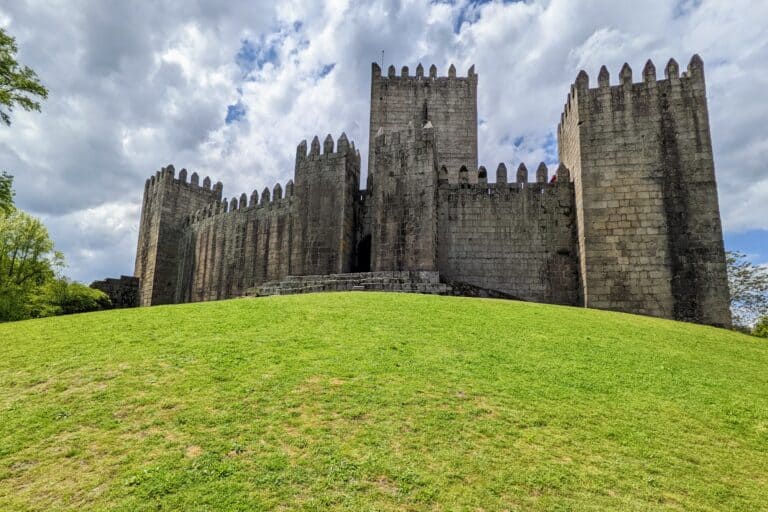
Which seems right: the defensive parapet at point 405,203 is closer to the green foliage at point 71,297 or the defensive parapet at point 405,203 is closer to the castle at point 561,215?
the castle at point 561,215

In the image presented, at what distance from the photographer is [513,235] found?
75.3ft

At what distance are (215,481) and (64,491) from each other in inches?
62.6

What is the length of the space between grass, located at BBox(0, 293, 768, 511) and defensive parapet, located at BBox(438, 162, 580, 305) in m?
10.5

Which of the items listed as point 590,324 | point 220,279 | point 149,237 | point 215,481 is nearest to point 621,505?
point 215,481

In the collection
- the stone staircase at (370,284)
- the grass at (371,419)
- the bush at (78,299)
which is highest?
the stone staircase at (370,284)

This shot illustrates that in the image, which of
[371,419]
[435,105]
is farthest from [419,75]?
[371,419]

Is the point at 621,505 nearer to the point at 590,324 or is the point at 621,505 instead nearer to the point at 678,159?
the point at 590,324

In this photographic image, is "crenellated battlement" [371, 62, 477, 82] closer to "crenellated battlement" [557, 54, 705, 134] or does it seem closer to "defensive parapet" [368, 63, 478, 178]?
"defensive parapet" [368, 63, 478, 178]

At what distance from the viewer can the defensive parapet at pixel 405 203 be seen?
72.2ft

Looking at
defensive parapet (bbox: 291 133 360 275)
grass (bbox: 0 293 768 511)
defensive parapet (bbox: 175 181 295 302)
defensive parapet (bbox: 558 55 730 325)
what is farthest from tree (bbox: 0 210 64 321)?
defensive parapet (bbox: 558 55 730 325)

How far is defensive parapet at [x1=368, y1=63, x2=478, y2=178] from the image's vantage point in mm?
35500

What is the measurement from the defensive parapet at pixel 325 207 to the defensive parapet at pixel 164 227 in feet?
55.8

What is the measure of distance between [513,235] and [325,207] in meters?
9.59

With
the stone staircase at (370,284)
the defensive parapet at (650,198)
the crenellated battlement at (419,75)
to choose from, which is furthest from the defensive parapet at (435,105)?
the stone staircase at (370,284)
